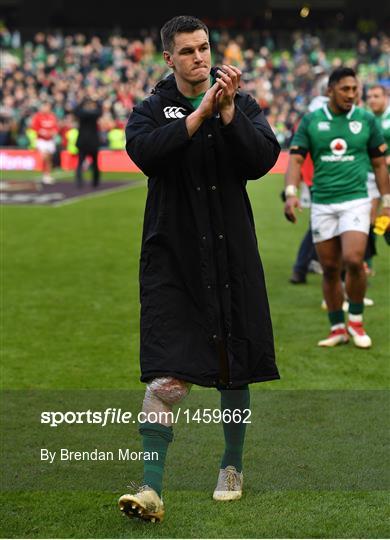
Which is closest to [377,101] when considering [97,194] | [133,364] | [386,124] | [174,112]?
[386,124]

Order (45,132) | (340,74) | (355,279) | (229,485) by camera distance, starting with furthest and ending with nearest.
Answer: (45,132) → (355,279) → (340,74) → (229,485)

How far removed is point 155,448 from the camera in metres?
4.88

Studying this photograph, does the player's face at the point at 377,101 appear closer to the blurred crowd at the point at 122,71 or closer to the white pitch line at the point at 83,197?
the white pitch line at the point at 83,197

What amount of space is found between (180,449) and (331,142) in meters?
3.39

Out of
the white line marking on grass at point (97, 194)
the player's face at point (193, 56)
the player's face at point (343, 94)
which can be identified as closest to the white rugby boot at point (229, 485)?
the player's face at point (193, 56)

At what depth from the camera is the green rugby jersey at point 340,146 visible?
8.48 m

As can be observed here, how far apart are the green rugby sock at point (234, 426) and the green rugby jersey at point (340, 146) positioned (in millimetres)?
3673

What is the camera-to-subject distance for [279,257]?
14164mm

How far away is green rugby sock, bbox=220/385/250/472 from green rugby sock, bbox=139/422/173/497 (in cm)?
38

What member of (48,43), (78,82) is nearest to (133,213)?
(78,82)

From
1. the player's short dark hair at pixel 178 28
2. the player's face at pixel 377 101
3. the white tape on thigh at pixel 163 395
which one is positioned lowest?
the white tape on thigh at pixel 163 395

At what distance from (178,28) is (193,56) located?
143mm

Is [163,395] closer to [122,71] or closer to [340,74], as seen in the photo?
[340,74]
